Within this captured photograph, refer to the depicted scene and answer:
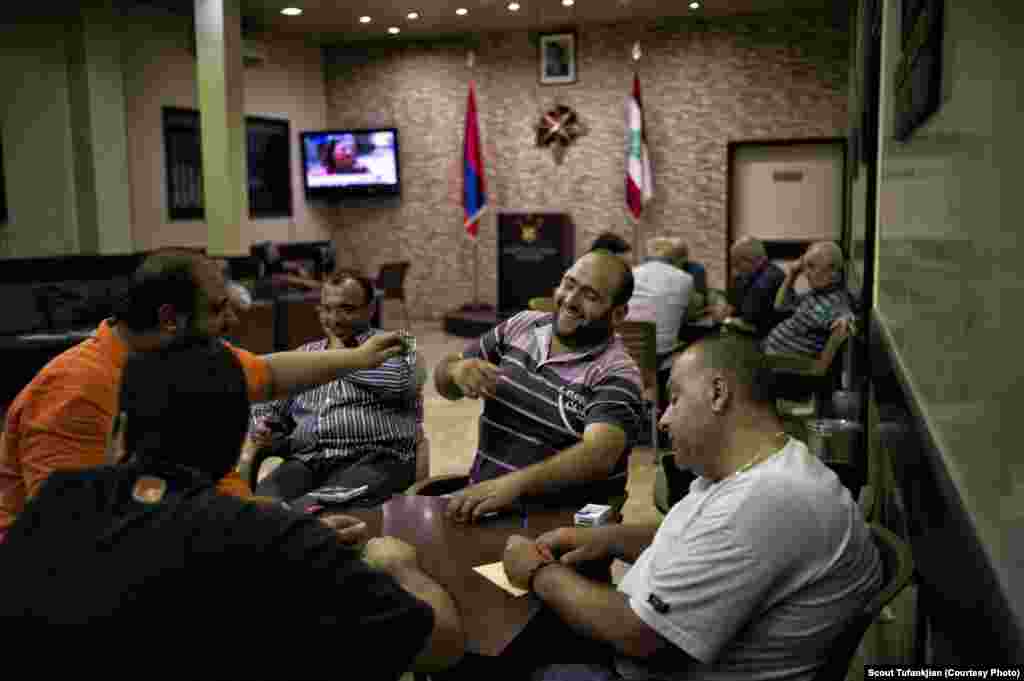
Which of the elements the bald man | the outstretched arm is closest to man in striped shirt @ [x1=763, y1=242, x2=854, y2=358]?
the bald man

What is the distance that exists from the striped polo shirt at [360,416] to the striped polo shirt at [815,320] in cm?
258

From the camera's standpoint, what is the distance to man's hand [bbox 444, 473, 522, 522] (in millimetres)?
2154

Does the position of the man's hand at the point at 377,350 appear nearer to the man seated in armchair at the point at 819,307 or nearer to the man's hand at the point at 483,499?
the man's hand at the point at 483,499

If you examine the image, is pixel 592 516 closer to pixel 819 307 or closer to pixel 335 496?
pixel 335 496

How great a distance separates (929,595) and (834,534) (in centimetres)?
41

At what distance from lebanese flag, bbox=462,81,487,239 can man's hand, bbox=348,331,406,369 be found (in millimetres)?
8824

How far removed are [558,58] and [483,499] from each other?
9.44 m

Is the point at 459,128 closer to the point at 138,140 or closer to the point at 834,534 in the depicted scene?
the point at 138,140

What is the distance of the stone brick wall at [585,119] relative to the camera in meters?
10.1

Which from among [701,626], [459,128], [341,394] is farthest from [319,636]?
[459,128]

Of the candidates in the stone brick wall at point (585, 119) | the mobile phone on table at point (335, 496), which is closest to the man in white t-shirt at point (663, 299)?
the mobile phone on table at point (335, 496)

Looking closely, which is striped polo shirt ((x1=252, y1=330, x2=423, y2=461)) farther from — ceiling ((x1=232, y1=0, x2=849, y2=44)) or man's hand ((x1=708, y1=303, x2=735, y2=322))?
ceiling ((x1=232, y1=0, x2=849, y2=44))

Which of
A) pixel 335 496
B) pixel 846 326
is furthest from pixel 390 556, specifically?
pixel 846 326

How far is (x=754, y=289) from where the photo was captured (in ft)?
20.9
